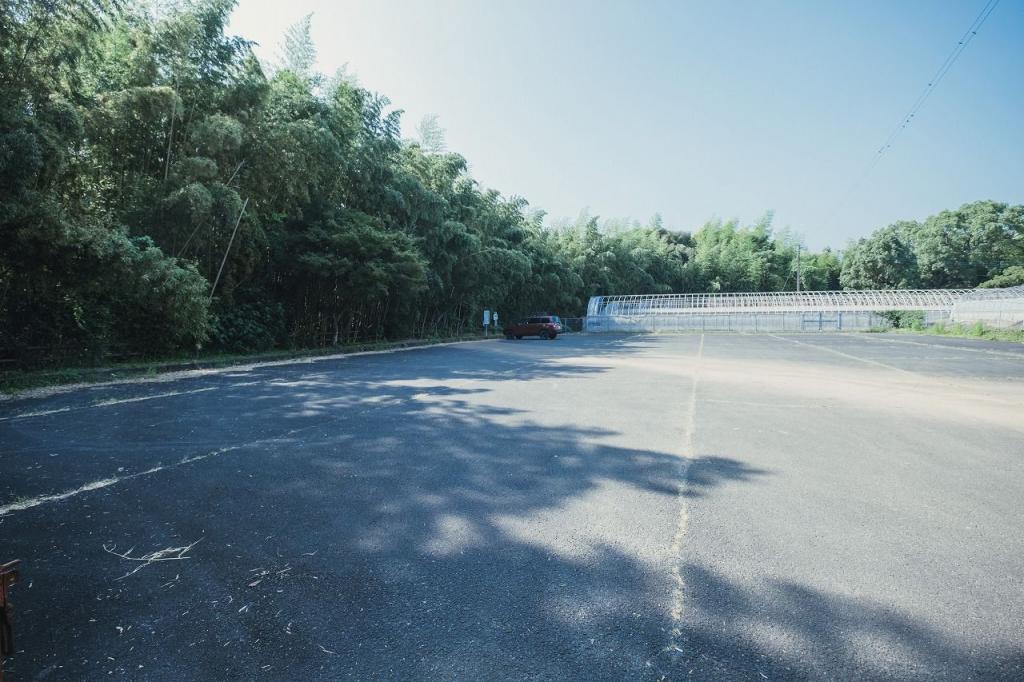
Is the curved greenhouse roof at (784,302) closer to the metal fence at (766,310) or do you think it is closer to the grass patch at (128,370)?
the metal fence at (766,310)

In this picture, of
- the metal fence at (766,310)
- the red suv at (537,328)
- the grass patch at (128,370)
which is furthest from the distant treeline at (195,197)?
the metal fence at (766,310)

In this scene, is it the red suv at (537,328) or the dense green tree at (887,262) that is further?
the dense green tree at (887,262)

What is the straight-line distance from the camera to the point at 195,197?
10.4m

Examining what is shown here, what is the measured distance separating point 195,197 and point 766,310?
36849 millimetres

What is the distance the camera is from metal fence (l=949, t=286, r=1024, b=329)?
23672 mm

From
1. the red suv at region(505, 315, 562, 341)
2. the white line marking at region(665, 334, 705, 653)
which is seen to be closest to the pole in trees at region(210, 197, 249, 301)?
the white line marking at region(665, 334, 705, 653)

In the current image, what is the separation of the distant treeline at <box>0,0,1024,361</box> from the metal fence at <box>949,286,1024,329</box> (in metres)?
25.7

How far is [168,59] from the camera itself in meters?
11.1

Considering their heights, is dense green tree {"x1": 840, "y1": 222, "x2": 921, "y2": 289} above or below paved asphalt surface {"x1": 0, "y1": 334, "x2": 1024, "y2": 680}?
above

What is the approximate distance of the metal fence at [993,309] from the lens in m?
23.7

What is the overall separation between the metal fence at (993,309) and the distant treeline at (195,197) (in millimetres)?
25748

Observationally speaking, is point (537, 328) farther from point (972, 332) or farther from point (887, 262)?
point (887, 262)

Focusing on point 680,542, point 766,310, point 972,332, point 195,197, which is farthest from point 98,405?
point 766,310

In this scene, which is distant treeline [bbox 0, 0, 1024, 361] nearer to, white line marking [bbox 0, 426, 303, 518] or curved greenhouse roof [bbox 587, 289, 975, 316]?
white line marking [bbox 0, 426, 303, 518]
